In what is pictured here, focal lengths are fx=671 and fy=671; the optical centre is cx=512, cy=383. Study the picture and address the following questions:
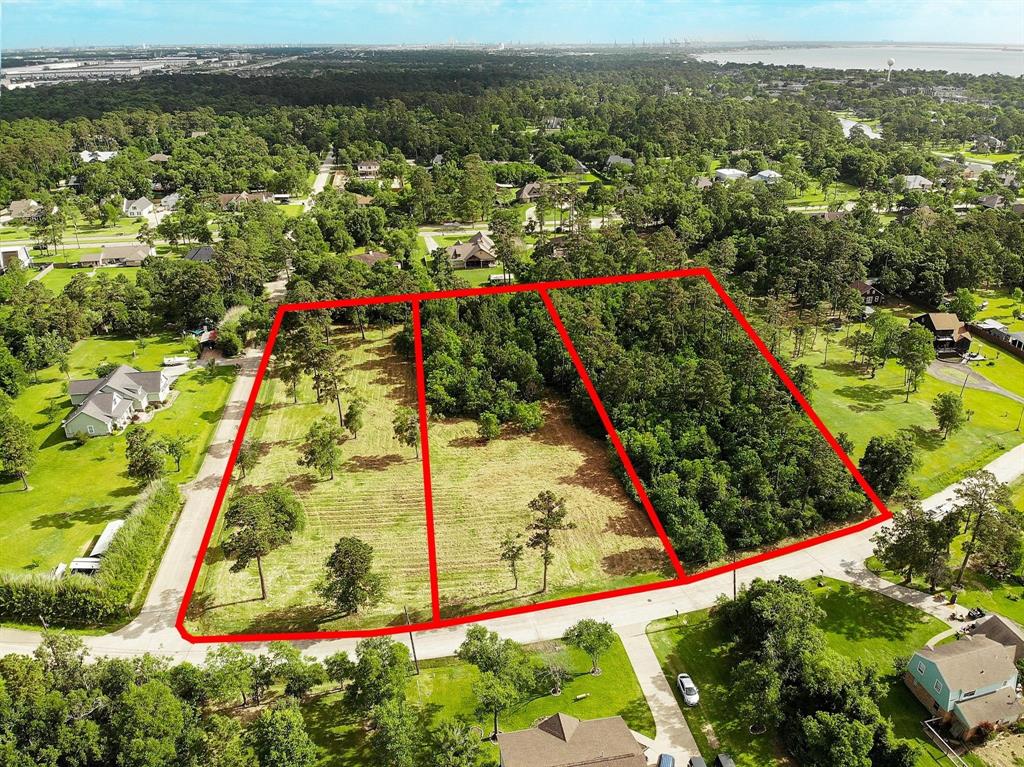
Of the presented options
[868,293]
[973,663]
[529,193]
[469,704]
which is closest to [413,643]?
[469,704]

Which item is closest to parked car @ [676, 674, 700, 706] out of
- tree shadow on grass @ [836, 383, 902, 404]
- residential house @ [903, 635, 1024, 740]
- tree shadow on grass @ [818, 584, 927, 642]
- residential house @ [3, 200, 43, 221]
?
tree shadow on grass @ [818, 584, 927, 642]

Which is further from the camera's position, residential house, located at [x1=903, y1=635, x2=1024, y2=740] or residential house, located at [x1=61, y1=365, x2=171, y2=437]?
residential house, located at [x1=61, y1=365, x2=171, y2=437]

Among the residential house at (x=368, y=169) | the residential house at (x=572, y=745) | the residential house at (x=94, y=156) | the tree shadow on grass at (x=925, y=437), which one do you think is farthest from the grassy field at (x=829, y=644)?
the residential house at (x=94, y=156)

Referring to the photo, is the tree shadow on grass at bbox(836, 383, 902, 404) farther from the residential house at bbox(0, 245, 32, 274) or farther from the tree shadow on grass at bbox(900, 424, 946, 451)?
the residential house at bbox(0, 245, 32, 274)

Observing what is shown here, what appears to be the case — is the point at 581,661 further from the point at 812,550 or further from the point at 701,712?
the point at 812,550

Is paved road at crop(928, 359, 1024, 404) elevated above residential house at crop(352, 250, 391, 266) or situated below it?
below

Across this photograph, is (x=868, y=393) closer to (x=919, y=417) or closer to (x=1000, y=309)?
(x=919, y=417)
